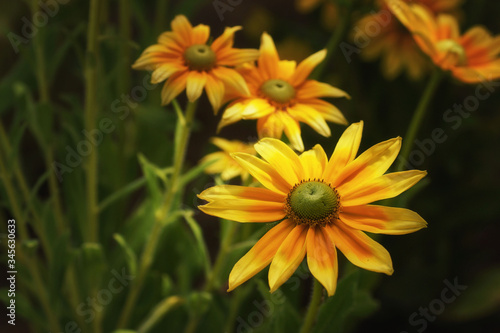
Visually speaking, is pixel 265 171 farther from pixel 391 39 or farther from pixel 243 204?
pixel 391 39

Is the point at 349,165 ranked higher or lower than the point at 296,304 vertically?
higher

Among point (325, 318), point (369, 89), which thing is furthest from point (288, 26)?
point (325, 318)

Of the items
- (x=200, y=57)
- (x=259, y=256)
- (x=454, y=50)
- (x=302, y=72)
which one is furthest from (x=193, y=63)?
(x=454, y=50)

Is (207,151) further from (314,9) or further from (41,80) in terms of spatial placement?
(314,9)

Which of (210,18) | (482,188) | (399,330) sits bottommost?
(399,330)

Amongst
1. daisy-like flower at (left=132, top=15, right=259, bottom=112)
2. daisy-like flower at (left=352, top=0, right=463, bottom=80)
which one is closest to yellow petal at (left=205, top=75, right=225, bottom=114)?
daisy-like flower at (left=132, top=15, right=259, bottom=112)

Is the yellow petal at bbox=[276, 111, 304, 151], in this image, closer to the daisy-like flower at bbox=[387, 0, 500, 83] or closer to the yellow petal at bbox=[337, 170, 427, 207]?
the yellow petal at bbox=[337, 170, 427, 207]

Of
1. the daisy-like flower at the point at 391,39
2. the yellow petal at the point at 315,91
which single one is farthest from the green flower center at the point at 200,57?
the daisy-like flower at the point at 391,39

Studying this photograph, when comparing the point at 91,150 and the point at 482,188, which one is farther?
the point at 482,188

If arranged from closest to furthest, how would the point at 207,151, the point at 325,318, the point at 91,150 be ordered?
the point at 325,318 < the point at 91,150 < the point at 207,151
